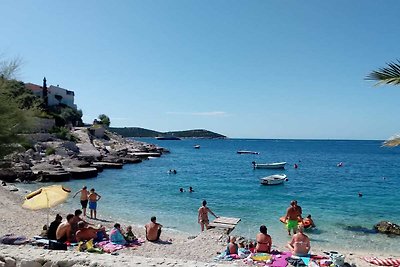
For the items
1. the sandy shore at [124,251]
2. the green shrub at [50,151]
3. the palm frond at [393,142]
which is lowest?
the sandy shore at [124,251]

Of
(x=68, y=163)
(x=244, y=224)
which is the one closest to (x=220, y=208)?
(x=244, y=224)

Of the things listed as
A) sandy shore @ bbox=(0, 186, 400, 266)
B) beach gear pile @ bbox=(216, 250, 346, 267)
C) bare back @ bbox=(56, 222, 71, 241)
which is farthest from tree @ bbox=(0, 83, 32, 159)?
beach gear pile @ bbox=(216, 250, 346, 267)

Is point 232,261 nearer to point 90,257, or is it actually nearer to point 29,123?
point 90,257

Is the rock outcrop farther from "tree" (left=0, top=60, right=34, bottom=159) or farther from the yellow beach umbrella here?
"tree" (left=0, top=60, right=34, bottom=159)

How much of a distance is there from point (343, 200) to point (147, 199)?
654 inches

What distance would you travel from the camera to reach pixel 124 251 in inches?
493

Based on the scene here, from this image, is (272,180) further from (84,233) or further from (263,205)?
(84,233)

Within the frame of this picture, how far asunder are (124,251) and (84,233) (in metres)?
1.65

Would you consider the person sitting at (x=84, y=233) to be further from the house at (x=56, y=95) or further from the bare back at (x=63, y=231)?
the house at (x=56, y=95)

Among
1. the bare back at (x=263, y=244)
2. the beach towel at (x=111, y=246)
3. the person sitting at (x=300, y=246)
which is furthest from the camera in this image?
the beach towel at (x=111, y=246)

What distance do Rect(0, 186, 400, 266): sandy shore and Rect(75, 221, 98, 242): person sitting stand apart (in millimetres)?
1366

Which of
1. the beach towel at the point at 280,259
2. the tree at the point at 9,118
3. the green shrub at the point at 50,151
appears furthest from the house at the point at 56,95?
the beach towel at the point at 280,259

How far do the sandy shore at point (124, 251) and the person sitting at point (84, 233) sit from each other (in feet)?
4.48

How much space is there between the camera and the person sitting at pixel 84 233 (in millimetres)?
12713
